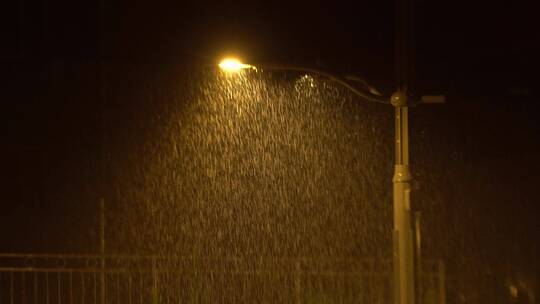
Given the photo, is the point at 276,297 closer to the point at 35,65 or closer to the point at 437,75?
the point at 35,65

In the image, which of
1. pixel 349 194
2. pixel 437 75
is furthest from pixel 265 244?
pixel 437 75

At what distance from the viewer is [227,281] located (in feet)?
36.6

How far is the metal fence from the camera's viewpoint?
10.4 meters

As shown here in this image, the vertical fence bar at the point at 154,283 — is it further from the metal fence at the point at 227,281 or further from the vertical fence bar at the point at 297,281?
the vertical fence bar at the point at 297,281

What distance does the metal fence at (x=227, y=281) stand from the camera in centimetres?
1041

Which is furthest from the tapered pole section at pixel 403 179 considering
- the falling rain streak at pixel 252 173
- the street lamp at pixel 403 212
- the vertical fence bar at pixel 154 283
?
the falling rain streak at pixel 252 173

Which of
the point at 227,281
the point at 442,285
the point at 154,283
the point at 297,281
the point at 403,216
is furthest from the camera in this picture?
the point at 227,281

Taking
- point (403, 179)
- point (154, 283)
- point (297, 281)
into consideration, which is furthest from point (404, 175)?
point (154, 283)

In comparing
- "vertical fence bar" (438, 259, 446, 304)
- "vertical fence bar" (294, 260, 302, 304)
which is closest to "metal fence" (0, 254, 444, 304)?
"vertical fence bar" (294, 260, 302, 304)

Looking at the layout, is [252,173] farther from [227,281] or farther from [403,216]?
[403,216]

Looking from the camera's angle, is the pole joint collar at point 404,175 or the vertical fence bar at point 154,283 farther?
the vertical fence bar at point 154,283

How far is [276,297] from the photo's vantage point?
10.9m

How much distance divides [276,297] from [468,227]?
8.92 m

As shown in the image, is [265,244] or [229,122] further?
[265,244]
